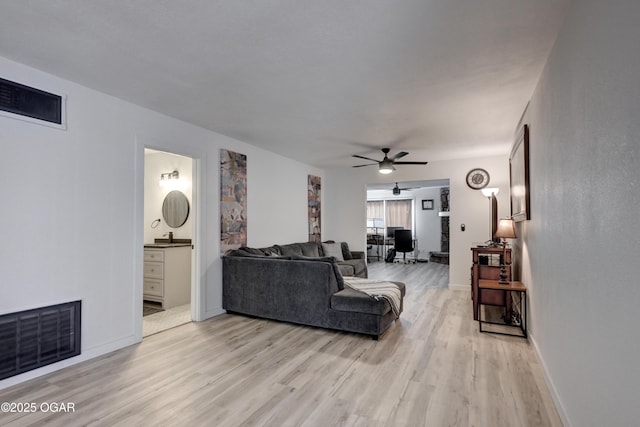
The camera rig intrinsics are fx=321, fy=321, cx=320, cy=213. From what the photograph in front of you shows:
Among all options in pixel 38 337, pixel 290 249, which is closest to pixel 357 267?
pixel 290 249

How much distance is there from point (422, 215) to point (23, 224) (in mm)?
10044

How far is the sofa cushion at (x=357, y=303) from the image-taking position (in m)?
3.31

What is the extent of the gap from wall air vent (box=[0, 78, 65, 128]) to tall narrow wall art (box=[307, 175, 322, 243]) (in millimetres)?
4407

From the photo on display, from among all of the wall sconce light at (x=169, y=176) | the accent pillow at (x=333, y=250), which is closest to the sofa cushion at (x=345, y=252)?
the accent pillow at (x=333, y=250)

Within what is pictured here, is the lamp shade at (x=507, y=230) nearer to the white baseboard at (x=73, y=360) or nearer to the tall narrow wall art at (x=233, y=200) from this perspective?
the tall narrow wall art at (x=233, y=200)

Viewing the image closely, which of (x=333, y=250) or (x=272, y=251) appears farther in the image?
(x=333, y=250)

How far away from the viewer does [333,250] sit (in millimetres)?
6449

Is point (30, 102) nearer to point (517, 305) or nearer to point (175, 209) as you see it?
point (175, 209)

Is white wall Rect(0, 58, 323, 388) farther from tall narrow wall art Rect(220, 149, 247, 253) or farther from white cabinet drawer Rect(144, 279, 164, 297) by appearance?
white cabinet drawer Rect(144, 279, 164, 297)

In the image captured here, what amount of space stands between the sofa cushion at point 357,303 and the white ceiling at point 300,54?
2.00m

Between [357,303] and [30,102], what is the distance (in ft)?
11.1

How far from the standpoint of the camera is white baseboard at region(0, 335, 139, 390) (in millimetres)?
2408

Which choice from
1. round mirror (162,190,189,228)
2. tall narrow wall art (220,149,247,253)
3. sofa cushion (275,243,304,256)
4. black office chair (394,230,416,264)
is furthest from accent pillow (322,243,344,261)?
black office chair (394,230,416,264)

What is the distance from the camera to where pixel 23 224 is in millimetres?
2494
